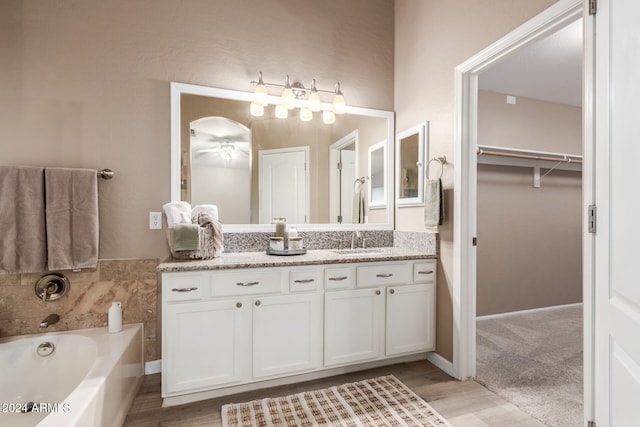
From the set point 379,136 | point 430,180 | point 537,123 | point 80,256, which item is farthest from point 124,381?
point 537,123

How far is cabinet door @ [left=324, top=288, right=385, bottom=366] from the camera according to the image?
6.88ft

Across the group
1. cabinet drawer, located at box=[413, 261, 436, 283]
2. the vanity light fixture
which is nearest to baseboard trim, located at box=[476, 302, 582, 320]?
cabinet drawer, located at box=[413, 261, 436, 283]

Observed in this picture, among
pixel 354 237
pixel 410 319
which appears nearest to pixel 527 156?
pixel 354 237

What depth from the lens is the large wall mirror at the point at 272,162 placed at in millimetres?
2334

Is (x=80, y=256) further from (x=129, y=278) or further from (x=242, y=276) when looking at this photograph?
(x=242, y=276)

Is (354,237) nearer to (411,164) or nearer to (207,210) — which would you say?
(411,164)

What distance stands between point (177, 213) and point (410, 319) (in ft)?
5.82

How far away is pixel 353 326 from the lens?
84.8 inches

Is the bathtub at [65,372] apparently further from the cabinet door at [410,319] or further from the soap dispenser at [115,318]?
the cabinet door at [410,319]

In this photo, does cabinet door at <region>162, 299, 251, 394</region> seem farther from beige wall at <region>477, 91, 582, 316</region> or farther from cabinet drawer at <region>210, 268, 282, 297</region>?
beige wall at <region>477, 91, 582, 316</region>

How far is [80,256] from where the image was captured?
201 cm

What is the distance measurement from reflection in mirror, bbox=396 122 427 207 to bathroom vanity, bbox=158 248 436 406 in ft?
1.82
